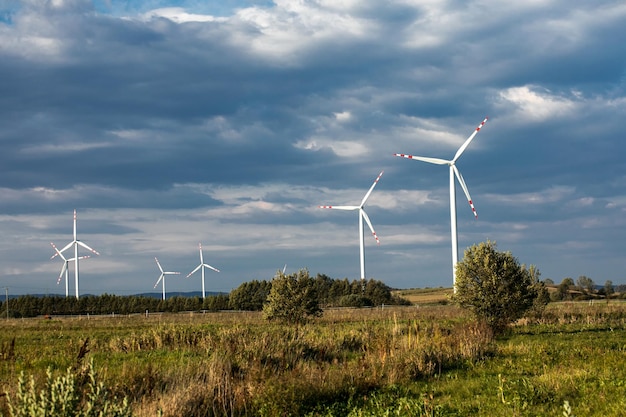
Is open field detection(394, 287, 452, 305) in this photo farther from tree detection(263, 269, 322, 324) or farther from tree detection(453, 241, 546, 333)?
tree detection(453, 241, 546, 333)

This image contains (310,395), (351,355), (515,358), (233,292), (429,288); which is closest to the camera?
(310,395)

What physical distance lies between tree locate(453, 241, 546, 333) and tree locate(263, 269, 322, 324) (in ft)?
43.1

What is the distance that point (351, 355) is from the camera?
1027 inches

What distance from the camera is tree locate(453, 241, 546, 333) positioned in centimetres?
3850

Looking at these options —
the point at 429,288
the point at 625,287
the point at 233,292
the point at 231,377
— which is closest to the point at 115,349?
the point at 231,377

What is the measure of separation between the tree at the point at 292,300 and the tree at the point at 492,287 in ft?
43.1

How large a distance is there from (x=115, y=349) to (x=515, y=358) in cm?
1716

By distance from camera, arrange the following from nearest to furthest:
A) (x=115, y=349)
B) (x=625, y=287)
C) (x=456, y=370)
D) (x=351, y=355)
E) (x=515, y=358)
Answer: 1. (x=456, y=370)
2. (x=515, y=358)
3. (x=351, y=355)
4. (x=115, y=349)
5. (x=625, y=287)

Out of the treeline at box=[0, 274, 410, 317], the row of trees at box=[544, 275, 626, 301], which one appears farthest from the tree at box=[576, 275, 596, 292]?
the treeline at box=[0, 274, 410, 317]

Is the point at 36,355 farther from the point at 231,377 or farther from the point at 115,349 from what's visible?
the point at 231,377

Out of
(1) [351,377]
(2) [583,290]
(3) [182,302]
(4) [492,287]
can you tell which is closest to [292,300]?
(4) [492,287]

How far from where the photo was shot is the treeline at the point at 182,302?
10588 cm

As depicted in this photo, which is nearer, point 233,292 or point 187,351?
point 187,351

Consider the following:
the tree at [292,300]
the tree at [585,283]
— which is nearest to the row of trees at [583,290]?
the tree at [585,283]
